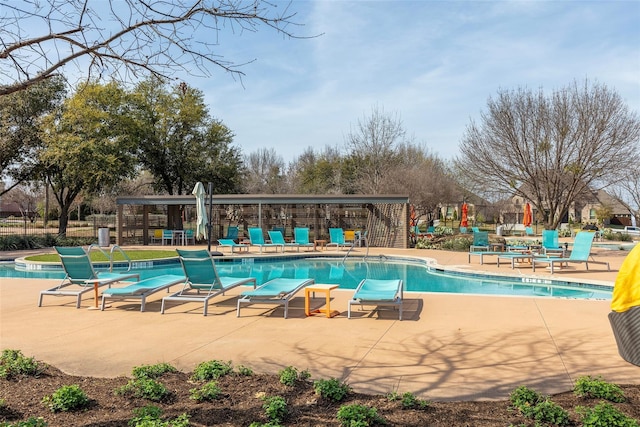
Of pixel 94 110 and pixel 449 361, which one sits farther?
pixel 94 110

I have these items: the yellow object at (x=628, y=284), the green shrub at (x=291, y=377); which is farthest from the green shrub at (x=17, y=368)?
the yellow object at (x=628, y=284)

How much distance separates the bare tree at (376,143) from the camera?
105 feet

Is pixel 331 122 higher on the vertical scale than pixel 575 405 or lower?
higher

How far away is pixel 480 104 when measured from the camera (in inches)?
801

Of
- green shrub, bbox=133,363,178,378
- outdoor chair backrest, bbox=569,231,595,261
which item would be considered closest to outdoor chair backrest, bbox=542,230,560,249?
outdoor chair backrest, bbox=569,231,595,261

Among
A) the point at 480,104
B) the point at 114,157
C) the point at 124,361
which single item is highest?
the point at 480,104

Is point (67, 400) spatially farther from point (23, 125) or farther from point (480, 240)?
point (23, 125)

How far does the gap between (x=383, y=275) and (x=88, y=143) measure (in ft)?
54.9

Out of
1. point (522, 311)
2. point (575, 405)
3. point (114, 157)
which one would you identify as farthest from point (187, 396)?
point (114, 157)

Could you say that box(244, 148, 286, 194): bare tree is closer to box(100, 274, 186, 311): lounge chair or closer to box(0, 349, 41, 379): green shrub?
box(100, 274, 186, 311): lounge chair

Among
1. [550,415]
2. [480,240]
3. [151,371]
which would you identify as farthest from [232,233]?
[550,415]

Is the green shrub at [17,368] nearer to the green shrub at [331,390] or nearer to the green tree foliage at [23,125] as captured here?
the green shrub at [331,390]

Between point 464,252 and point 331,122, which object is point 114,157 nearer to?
point 331,122

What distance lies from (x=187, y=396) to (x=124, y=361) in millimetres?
1389
